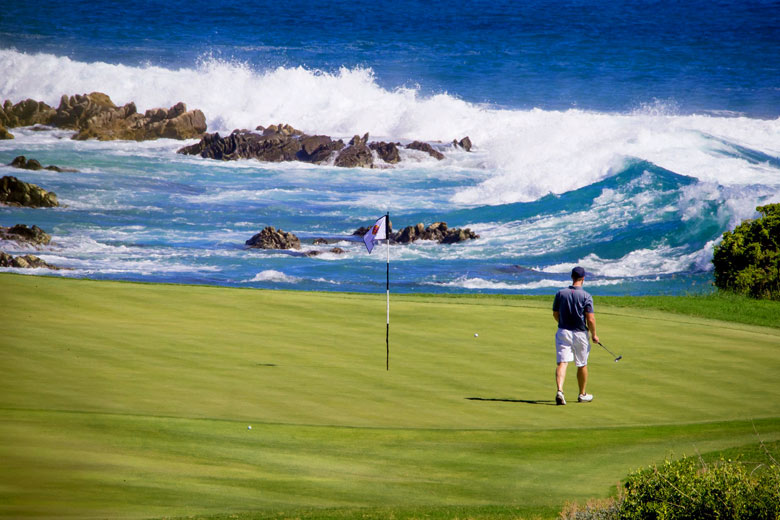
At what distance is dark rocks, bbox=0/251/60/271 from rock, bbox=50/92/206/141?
5643 millimetres

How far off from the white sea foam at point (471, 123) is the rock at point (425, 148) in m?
0.31

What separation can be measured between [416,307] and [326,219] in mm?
13002

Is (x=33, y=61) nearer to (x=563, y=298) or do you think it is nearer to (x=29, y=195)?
(x=29, y=195)

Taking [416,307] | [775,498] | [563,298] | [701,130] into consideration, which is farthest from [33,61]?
[775,498]

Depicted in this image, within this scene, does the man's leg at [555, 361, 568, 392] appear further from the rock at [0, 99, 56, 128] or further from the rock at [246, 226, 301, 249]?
the rock at [0, 99, 56, 128]

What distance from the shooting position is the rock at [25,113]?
85.0 feet

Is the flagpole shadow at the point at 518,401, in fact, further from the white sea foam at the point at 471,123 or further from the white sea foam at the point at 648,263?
the white sea foam at the point at 471,123

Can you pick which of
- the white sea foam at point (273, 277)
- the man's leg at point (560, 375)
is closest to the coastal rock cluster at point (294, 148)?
the white sea foam at point (273, 277)

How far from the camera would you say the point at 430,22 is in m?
31.8

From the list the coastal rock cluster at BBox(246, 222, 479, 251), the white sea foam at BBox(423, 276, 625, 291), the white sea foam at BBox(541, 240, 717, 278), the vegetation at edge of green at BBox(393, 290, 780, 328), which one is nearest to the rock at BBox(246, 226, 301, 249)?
the coastal rock cluster at BBox(246, 222, 479, 251)

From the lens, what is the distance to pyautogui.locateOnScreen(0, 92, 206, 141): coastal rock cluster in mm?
26469

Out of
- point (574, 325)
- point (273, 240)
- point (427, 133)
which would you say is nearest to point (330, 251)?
point (273, 240)

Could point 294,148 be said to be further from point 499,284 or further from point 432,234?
point 499,284

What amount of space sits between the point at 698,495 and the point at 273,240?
20.9 m
